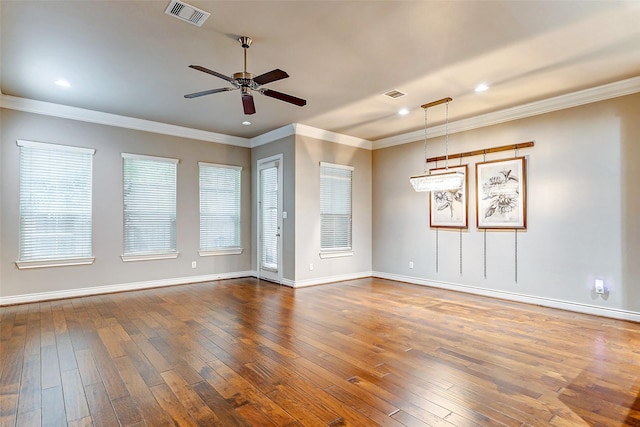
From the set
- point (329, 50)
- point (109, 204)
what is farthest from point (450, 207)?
point (109, 204)

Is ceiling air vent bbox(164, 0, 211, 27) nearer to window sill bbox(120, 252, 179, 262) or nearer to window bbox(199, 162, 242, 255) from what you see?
window bbox(199, 162, 242, 255)

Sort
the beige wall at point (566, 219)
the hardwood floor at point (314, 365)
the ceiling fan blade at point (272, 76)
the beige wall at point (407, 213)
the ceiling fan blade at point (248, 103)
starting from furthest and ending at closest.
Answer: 1. the beige wall at point (407, 213)
2. the beige wall at point (566, 219)
3. the ceiling fan blade at point (248, 103)
4. the ceiling fan blade at point (272, 76)
5. the hardwood floor at point (314, 365)

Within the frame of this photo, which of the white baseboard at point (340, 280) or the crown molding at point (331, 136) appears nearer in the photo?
the white baseboard at point (340, 280)

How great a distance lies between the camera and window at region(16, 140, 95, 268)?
4828 mm

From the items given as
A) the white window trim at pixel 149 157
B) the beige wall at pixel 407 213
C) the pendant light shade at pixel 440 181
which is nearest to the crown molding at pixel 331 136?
the beige wall at pixel 407 213

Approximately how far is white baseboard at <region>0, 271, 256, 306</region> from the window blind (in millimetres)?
658

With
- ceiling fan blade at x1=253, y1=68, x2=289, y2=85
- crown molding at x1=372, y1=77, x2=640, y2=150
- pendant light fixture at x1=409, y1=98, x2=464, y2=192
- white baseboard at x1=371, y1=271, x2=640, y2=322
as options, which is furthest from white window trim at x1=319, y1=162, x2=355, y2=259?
ceiling fan blade at x1=253, y1=68, x2=289, y2=85

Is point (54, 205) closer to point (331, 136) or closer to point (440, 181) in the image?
point (331, 136)

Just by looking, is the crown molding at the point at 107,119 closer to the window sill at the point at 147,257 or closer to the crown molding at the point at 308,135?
the crown molding at the point at 308,135

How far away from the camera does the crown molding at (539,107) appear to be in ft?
13.5

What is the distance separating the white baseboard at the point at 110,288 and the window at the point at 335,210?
1812mm

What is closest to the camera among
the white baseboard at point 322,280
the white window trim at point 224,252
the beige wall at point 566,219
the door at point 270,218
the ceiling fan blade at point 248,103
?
the ceiling fan blade at point 248,103

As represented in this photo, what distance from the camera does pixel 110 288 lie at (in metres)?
5.48

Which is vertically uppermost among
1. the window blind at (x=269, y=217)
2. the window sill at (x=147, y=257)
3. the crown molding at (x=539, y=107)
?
the crown molding at (x=539, y=107)
